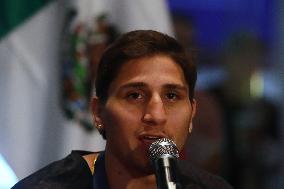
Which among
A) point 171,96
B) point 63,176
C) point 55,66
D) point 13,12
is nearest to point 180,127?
point 171,96

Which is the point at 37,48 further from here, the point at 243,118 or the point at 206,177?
the point at 243,118

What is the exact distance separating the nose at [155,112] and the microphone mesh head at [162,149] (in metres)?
0.07

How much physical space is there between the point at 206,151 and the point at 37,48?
37.4 inches

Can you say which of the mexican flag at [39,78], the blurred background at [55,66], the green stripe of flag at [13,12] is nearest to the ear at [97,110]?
the blurred background at [55,66]

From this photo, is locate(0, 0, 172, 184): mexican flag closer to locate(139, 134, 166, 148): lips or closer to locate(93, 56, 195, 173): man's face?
locate(93, 56, 195, 173): man's face

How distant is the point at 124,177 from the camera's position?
194cm

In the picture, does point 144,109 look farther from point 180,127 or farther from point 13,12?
point 13,12

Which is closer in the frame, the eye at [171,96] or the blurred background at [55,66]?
the eye at [171,96]

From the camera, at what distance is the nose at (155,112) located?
1.78 meters

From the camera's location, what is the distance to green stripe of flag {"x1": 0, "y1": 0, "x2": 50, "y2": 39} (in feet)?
9.64

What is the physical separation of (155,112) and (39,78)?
1.18 metres

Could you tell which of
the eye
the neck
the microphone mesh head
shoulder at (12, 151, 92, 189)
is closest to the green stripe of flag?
shoulder at (12, 151, 92, 189)

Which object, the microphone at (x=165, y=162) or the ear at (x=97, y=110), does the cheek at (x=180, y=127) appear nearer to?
the microphone at (x=165, y=162)

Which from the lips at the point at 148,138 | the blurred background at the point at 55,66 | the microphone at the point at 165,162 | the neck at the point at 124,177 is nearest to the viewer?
the microphone at the point at 165,162
